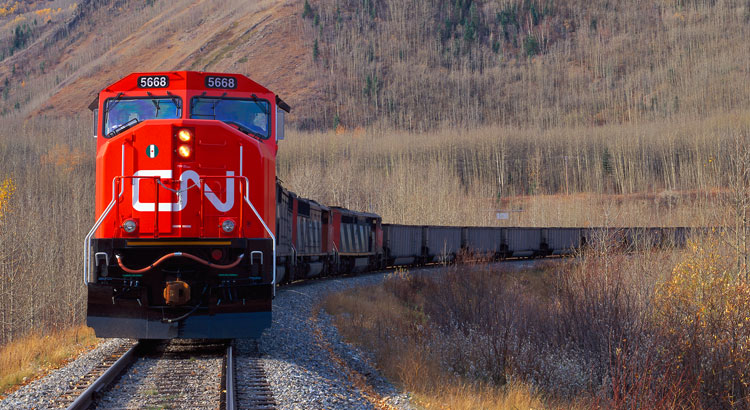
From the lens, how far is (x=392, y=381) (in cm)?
1166

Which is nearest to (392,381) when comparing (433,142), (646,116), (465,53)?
(433,142)

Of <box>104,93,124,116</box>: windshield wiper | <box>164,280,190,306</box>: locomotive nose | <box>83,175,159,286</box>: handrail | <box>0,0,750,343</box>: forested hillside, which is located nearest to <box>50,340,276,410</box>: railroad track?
<box>164,280,190,306</box>: locomotive nose

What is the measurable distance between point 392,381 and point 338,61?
15938 cm

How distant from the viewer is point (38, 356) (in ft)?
39.3

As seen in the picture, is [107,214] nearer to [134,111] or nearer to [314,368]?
[134,111]

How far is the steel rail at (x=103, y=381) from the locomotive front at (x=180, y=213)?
1.47ft

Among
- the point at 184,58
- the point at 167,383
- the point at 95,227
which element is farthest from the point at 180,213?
the point at 184,58

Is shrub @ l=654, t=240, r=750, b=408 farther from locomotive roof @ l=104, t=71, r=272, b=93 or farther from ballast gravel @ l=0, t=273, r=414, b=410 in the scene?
locomotive roof @ l=104, t=71, r=272, b=93

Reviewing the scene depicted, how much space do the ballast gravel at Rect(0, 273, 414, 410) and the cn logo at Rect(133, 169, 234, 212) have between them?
8.35ft

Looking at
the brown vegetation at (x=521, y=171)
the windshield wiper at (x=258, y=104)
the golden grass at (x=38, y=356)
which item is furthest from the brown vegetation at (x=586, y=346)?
the brown vegetation at (x=521, y=171)

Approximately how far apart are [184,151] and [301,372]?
4072 mm

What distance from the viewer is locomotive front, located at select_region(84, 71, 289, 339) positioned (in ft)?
33.8

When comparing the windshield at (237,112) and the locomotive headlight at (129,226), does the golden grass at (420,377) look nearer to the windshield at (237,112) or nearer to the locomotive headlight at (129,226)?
the windshield at (237,112)

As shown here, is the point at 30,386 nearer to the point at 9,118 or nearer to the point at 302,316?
the point at 302,316
